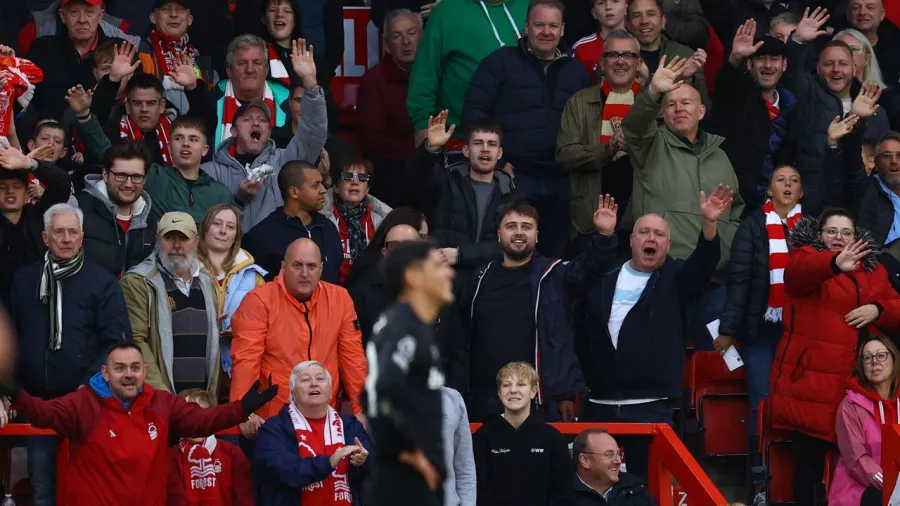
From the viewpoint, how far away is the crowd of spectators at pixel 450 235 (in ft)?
33.9

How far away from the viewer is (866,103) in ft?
44.2

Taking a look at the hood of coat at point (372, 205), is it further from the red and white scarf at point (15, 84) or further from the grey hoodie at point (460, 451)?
the grey hoodie at point (460, 451)

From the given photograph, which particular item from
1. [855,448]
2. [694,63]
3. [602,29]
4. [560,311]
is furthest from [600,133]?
[855,448]

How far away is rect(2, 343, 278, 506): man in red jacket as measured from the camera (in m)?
10.0

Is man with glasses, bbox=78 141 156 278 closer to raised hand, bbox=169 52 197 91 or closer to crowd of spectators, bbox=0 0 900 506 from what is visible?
crowd of spectators, bbox=0 0 900 506

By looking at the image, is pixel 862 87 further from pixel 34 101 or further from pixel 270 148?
pixel 34 101

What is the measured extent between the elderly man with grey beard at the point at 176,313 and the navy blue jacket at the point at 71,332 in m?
0.23

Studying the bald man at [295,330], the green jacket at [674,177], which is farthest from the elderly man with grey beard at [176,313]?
the green jacket at [674,177]

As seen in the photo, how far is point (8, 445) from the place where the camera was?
1048 cm

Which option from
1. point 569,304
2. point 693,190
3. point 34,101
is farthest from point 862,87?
point 34,101

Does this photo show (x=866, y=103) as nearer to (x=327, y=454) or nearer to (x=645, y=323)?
(x=645, y=323)

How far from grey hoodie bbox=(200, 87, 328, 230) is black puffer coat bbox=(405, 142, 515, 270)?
0.74 metres

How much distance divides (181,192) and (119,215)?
619 mm

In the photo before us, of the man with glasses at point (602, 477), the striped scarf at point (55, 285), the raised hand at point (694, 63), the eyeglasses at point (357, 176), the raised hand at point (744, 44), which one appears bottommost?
the man with glasses at point (602, 477)
